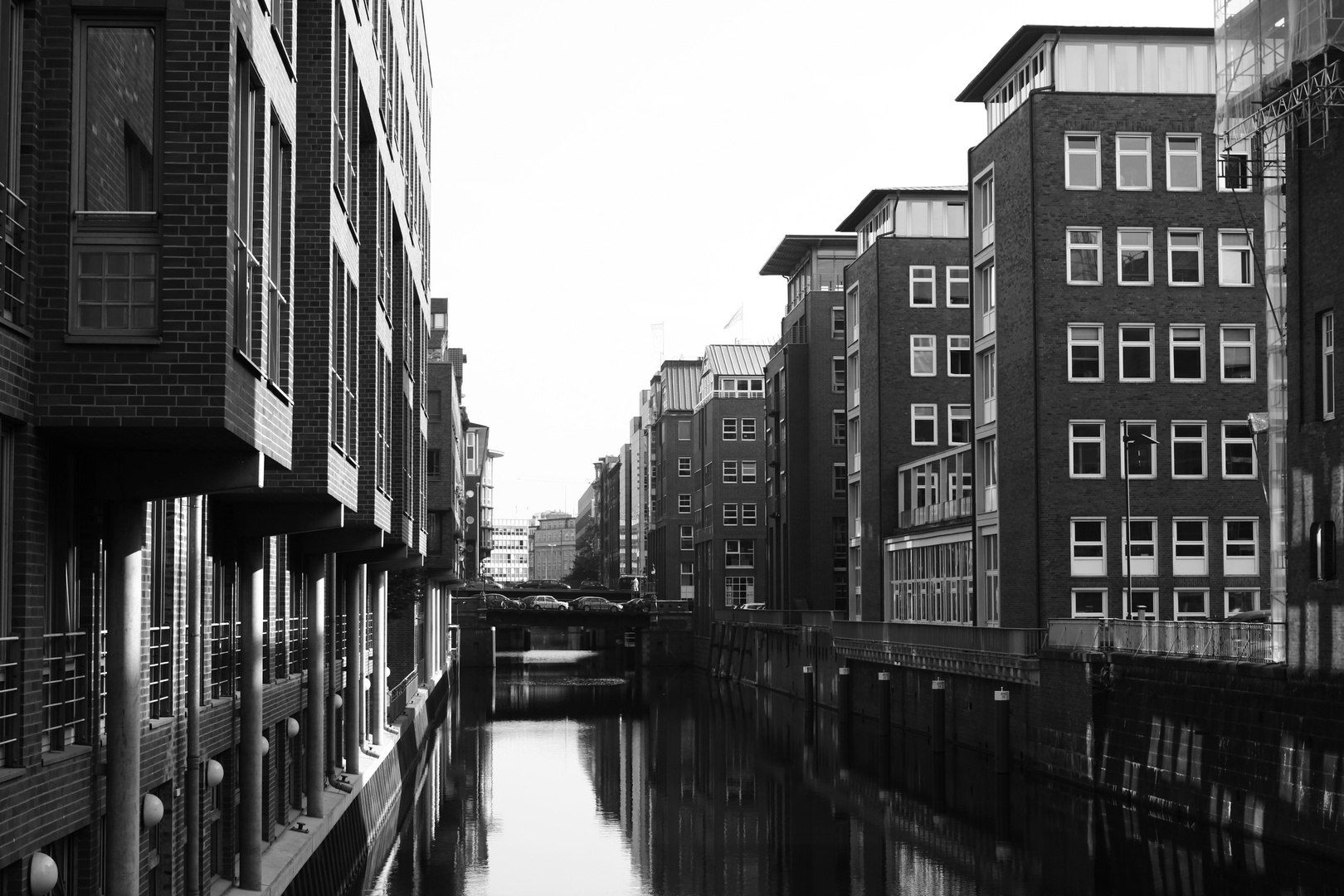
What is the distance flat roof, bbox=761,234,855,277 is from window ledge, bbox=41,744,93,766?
242 ft

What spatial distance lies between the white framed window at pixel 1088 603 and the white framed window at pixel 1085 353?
6012 millimetres

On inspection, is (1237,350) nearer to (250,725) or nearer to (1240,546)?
(1240,546)

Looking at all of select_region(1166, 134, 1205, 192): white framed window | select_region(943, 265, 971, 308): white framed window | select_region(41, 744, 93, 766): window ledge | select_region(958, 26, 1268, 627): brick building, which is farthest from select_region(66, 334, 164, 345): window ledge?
select_region(943, 265, 971, 308): white framed window

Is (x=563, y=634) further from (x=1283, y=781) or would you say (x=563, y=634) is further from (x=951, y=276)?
(x=1283, y=781)

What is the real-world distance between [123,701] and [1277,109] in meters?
23.9

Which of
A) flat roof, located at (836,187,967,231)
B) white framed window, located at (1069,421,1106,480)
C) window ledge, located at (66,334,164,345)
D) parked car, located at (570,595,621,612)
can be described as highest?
flat roof, located at (836,187,967,231)

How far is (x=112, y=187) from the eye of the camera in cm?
1324

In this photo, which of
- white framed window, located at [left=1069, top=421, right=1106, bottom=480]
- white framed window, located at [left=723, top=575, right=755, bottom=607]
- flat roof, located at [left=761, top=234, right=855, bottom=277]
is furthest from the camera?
white framed window, located at [left=723, top=575, right=755, bottom=607]

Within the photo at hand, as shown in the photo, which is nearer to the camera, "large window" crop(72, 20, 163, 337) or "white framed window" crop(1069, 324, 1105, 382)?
"large window" crop(72, 20, 163, 337)

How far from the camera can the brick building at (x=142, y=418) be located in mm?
11414

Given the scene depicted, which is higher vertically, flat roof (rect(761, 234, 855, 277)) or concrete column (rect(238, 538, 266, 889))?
flat roof (rect(761, 234, 855, 277))

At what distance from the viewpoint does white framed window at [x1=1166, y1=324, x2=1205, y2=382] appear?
150ft

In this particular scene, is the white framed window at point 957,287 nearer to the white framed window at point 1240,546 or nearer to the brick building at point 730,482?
the white framed window at point 1240,546

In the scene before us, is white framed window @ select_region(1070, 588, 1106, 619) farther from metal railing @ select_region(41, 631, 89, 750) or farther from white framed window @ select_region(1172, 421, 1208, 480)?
metal railing @ select_region(41, 631, 89, 750)
